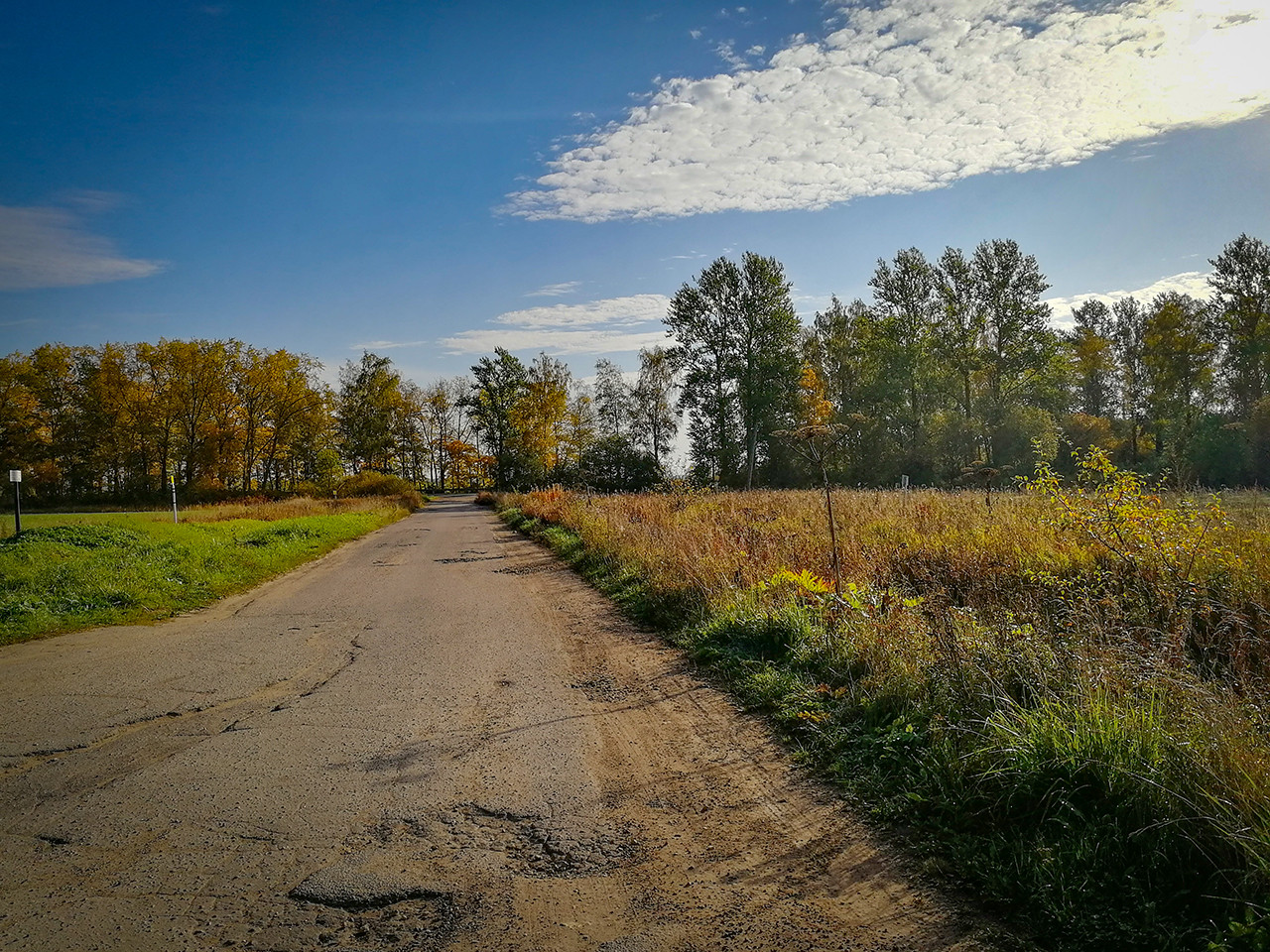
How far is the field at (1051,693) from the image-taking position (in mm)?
2748

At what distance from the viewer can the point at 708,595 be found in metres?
8.02

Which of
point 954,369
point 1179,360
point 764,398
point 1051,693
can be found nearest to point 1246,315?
point 1179,360

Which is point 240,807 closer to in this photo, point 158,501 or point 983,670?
point 983,670

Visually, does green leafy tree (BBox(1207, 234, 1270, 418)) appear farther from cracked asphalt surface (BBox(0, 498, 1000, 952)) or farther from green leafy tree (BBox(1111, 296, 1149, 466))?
cracked asphalt surface (BBox(0, 498, 1000, 952))

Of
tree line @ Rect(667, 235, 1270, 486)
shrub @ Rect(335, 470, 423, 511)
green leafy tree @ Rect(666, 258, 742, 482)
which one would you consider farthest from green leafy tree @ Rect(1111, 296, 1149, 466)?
shrub @ Rect(335, 470, 423, 511)

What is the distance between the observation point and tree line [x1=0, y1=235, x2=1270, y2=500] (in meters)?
40.0

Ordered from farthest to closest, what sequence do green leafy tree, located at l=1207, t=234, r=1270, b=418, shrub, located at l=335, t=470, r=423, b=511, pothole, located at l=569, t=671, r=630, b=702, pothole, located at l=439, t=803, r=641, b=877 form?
shrub, located at l=335, t=470, r=423, b=511
green leafy tree, located at l=1207, t=234, r=1270, b=418
pothole, located at l=569, t=671, r=630, b=702
pothole, located at l=439, t=803, r=641, b=877

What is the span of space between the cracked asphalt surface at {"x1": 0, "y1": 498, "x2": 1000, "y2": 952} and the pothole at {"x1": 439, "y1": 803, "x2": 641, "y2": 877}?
1 centimetres

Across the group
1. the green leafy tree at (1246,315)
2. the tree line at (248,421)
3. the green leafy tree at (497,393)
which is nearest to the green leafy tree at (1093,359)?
the green leafy tree at (1246,315)

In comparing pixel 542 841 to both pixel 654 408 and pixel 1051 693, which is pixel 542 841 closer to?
pixel 1051 693

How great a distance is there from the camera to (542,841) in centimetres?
345

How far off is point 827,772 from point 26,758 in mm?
5332

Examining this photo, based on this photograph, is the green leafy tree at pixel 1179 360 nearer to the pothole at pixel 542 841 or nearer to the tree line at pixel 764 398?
the tree line at pixel 764 398

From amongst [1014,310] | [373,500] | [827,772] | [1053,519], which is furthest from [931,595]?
[1014,310]
